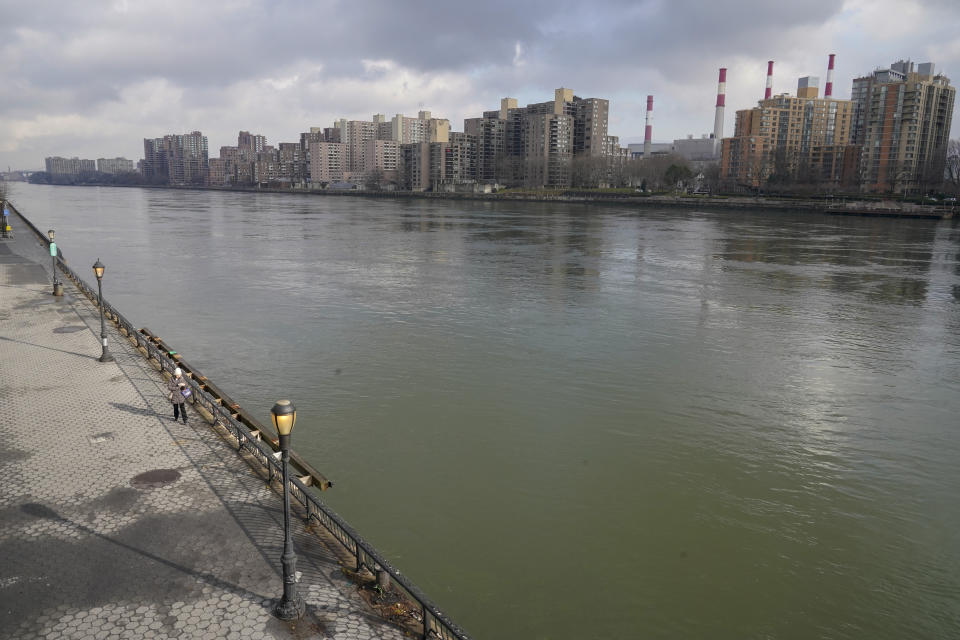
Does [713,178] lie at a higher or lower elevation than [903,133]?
lower

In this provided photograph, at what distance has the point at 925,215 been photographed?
359 ft

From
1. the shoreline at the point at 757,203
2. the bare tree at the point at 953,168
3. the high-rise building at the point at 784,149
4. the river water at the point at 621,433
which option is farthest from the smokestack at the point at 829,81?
the river water at the point at 621,433

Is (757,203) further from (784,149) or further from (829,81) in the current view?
(829,81)

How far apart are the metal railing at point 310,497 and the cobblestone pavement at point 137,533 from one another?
316 mm

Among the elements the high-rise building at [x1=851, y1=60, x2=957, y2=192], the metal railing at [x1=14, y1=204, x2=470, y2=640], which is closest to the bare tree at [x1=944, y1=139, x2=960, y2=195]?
the high-rise building at [x1=851, y1=60, x2=957, y2=192]

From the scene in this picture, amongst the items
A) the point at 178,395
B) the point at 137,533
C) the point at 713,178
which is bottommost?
the point at 137,533

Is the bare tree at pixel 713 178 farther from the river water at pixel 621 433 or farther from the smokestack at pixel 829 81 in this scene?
the river water at pixel 621 433

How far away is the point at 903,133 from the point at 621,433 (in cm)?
17062

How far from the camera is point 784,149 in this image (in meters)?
161

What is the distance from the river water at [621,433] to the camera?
34.3 ft

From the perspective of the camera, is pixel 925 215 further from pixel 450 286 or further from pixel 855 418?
pixel 855 418

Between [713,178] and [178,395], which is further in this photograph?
[713,178]

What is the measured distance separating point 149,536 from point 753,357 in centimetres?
2065

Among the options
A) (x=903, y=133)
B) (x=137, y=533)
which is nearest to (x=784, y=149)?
(x=903, y=133)
